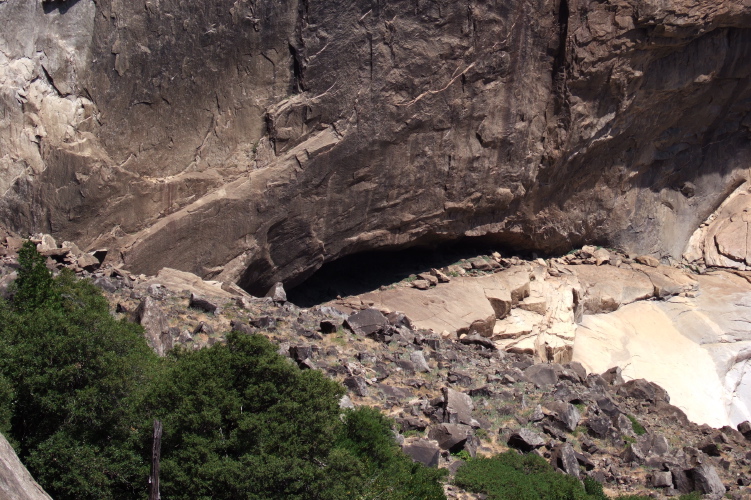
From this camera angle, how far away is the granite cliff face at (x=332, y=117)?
15023 mm

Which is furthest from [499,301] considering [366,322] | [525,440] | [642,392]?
A: [525,440]

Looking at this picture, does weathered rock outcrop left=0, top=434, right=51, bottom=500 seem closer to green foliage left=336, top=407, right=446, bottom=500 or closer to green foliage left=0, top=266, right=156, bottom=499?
green foliage left=0, top=266, right=156, bottom=499

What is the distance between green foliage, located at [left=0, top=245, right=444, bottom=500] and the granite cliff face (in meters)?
6.74

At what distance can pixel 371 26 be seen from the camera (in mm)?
16453

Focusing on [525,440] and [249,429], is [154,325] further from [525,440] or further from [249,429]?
[525,440]

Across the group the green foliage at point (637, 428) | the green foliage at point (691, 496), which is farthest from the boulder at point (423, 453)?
the green foliage at point (637, 428)

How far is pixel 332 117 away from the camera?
54.6 ft

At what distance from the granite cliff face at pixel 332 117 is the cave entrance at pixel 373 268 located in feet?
2.71

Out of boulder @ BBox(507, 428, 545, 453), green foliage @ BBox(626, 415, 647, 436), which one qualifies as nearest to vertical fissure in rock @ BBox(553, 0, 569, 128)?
green foliage @ BBox(626, 415, 647, 436)

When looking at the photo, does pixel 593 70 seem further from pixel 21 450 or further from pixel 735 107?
pixel 21 450

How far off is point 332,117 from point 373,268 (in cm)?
455

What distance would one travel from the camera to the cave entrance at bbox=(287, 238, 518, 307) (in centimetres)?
1902

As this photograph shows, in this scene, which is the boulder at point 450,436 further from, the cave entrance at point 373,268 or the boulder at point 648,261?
the boulder at point 648,261

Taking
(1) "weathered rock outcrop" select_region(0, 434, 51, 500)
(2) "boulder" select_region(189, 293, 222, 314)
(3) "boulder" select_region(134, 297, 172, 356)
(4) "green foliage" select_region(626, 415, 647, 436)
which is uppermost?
(2) "boulder" select_region(189, 293, 222, 314)
